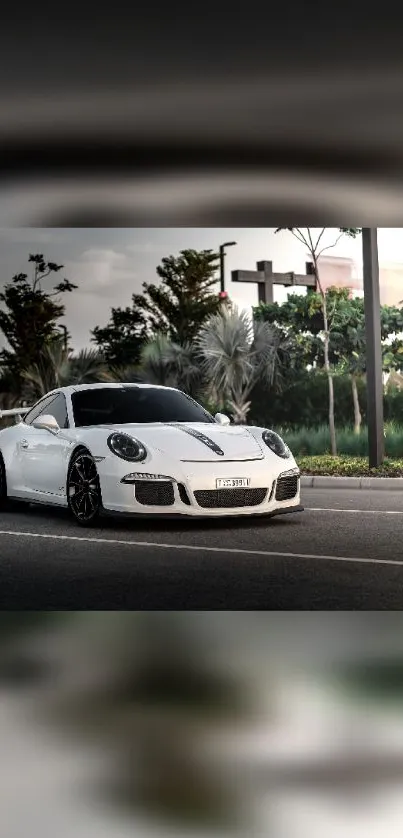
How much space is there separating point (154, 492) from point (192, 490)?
0.27 metres

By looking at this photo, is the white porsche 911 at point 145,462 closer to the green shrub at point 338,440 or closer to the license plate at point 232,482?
the license plate at point 232,482

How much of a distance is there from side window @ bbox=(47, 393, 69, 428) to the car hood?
83cm

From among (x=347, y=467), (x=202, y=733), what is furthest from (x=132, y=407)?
(x=202, y=733)

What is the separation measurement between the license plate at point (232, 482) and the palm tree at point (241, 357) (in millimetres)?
10440

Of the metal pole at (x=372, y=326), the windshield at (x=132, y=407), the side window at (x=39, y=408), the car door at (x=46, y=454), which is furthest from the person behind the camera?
the metal pole at (x=372, y=326)

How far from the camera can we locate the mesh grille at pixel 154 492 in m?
8.01

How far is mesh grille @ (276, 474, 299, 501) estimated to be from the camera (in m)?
8.36

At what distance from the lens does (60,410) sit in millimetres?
9562

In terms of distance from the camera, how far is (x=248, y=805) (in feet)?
7.27

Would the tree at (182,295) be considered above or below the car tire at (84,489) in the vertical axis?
above

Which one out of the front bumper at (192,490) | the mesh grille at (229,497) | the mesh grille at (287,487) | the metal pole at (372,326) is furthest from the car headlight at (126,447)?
the metal pole at (372,326)
